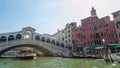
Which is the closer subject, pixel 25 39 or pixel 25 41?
pixel 25 41

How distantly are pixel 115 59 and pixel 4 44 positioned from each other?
2178 centimetres

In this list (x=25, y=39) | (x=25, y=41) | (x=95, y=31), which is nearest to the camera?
(x=25, y=41)

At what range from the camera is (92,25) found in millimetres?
33219

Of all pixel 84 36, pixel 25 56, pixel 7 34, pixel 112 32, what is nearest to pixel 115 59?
pixel 112 32

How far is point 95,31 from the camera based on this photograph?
3247cm

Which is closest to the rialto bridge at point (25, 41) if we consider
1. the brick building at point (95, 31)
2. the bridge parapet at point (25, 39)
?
the bridge parapet at point (25, 39)

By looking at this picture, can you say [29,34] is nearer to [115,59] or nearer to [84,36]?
[84,36]

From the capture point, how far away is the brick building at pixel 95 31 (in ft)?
97.8

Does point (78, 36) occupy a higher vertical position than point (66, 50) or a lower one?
higher

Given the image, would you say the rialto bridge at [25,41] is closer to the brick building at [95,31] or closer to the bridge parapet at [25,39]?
the bridge parapet at [25,39]

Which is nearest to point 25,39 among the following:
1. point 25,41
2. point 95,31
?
point 25,41

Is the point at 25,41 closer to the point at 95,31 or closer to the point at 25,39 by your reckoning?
the point at 25,39

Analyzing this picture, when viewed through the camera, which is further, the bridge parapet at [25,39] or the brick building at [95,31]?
the bridge parapet at [25,39]

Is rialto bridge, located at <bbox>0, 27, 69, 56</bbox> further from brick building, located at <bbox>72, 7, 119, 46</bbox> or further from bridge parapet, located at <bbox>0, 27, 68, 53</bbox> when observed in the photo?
brick building, located at <bbox>72, 7, 119, 46</bbox>
